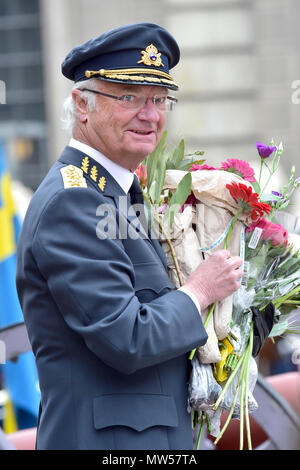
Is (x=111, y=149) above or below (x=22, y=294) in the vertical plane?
above

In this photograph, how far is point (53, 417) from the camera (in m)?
1.84

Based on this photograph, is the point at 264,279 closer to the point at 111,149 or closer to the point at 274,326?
the point at 274,326

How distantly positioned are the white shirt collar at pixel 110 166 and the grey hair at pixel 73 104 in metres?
0.06

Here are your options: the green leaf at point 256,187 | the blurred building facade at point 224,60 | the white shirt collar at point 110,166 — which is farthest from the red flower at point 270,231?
the blurred building facade at point 224,60

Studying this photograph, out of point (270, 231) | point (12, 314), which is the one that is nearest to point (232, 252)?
point (270, 231)

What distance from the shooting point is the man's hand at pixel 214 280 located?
6.08ft

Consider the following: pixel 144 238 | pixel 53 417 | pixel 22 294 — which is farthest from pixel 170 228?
pixel 53 417

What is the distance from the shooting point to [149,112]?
6.33ft

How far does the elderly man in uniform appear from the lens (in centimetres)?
173

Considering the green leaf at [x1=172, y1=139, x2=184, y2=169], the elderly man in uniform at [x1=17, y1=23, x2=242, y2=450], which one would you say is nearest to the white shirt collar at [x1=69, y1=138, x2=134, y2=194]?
the elderly man in uniform at [x1=17, y1=23, x2=242, y2=450]

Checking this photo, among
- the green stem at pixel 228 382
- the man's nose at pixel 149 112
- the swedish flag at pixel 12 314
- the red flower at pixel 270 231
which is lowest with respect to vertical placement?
the swedish flag at pixel 12 314

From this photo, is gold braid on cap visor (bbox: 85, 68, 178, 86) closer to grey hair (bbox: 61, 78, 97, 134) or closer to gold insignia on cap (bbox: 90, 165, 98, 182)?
grey hair (bbox: 61, 78, 97, 134)

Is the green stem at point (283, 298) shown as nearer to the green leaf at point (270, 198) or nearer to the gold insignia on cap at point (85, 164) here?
the green leaf at point (270, 198)

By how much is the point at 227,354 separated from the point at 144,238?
1.18 feet
